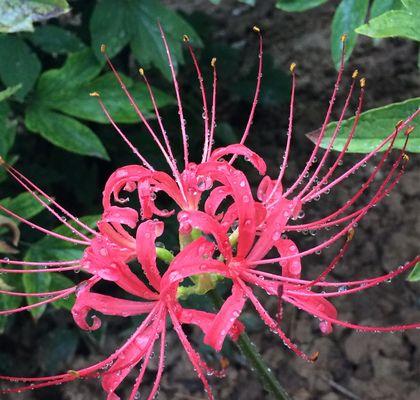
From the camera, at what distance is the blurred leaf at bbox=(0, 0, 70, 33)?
4.31 feet

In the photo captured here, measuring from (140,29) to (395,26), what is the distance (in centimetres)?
79

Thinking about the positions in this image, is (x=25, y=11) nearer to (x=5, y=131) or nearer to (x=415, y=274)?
(x=5, y=131)

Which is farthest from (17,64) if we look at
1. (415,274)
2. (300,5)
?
(415,274)

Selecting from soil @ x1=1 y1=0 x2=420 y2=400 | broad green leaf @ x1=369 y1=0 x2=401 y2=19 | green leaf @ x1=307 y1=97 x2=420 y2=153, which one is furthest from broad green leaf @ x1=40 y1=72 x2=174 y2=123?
soil @ x1=1 y1=0 x2=420 y2=400

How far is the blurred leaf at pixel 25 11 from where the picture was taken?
1312 mm

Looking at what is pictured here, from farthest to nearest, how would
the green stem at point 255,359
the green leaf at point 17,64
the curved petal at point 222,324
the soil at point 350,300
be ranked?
the soil at point 350,300 < the green leaf at point 17,64 < the green stem at point 255,359 < the curved petal at point 222,324

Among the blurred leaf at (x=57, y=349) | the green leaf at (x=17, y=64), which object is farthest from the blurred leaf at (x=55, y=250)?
the blurred leaf at (x=57, y=349)

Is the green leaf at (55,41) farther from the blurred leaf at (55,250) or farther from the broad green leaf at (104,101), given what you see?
the blurred leaf at (55,250)

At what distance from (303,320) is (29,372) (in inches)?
32.1

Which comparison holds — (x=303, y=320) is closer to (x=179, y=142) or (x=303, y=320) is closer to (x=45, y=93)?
(x=179, y=142)

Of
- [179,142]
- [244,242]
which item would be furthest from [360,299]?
[244,242]

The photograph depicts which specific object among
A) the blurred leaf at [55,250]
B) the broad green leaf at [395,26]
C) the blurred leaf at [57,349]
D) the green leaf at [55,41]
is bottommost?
the blurred leaf at [57,349]

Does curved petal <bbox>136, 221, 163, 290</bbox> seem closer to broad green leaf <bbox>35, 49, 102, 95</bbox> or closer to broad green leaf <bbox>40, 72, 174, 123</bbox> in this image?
broad green leaf <bbox>40, 72, 174, 123</bbox>

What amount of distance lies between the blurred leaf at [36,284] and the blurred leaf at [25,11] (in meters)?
0.52
